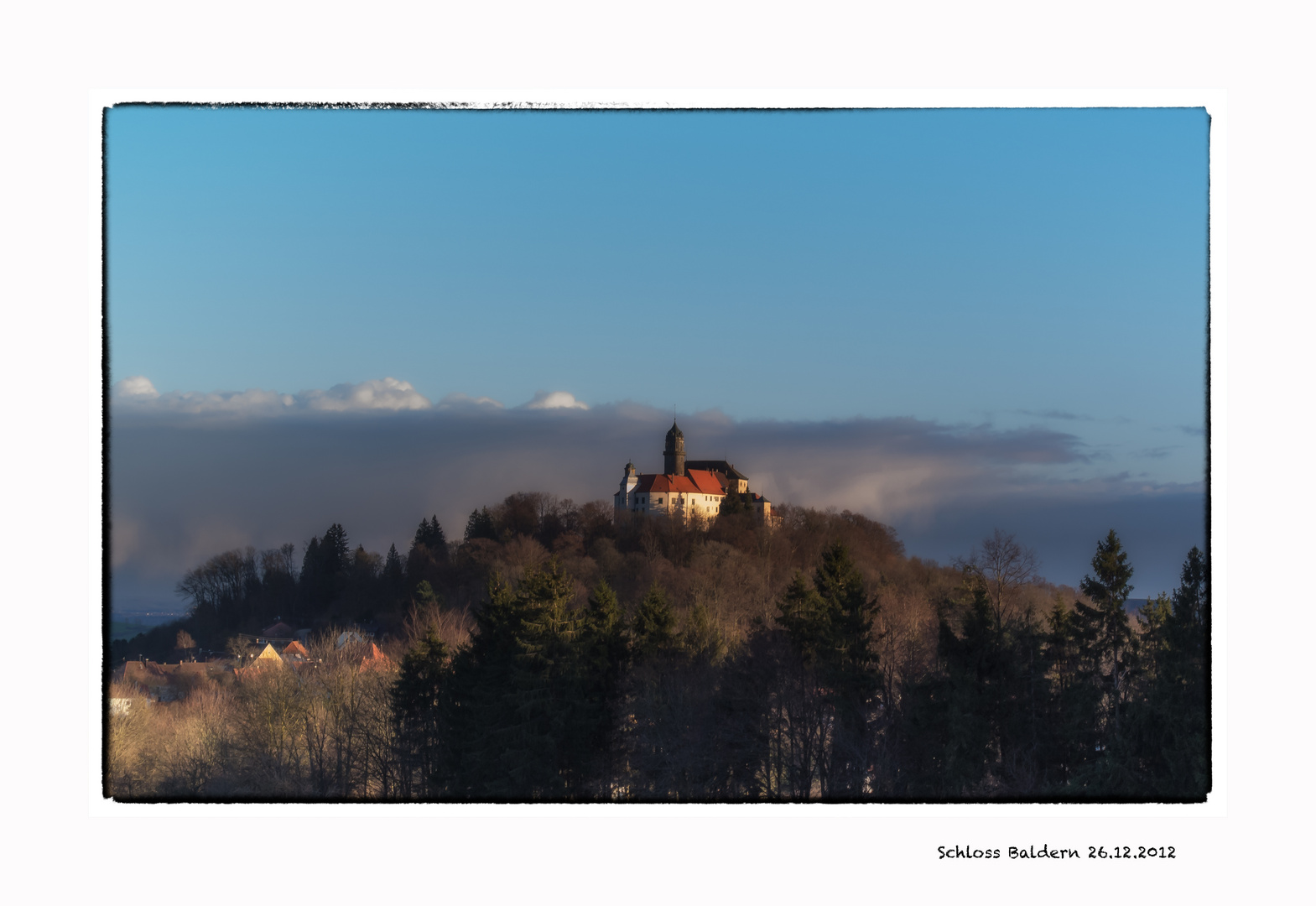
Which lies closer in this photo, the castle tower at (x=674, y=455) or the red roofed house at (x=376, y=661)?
the red roofed house at (x=376, y=661)

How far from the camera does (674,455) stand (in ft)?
288

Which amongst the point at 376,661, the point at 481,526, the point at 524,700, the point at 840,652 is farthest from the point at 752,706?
the point at 481,526

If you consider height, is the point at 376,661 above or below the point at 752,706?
below

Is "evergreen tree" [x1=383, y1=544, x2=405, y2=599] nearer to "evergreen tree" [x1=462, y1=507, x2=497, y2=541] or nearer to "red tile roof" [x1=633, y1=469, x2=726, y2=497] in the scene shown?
"evergreen tree" [x1=462, y1=507, x2=497, y2=541]

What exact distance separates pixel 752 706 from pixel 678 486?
214ft

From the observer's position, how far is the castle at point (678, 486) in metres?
83.4

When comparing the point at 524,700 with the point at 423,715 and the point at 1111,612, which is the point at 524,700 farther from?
the point at 1111,612

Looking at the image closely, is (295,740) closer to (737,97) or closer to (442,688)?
(442,688)

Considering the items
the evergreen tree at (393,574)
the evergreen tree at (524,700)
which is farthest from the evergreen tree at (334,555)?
the evergreen tree at (524,700)

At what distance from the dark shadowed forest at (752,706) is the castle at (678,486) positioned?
47.6 meters

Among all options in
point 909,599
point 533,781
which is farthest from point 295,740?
point 909,599

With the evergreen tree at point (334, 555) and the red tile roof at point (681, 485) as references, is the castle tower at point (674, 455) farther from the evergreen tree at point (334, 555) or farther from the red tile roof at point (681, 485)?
the evergreen tree at point (334, 555)

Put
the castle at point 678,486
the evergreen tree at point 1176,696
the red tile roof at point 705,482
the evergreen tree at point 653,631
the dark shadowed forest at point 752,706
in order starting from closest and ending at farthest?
the evergreen tree at point 1176,696 < the dark shadowed forest at point 752,706 < the evergreen tree at point 653,631 < the castle at point 678,486 < the red tile roof at point 705,482

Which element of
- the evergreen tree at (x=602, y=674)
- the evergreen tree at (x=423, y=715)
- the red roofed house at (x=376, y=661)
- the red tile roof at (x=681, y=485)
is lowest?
the red roofed house at (x=376, y=661)
